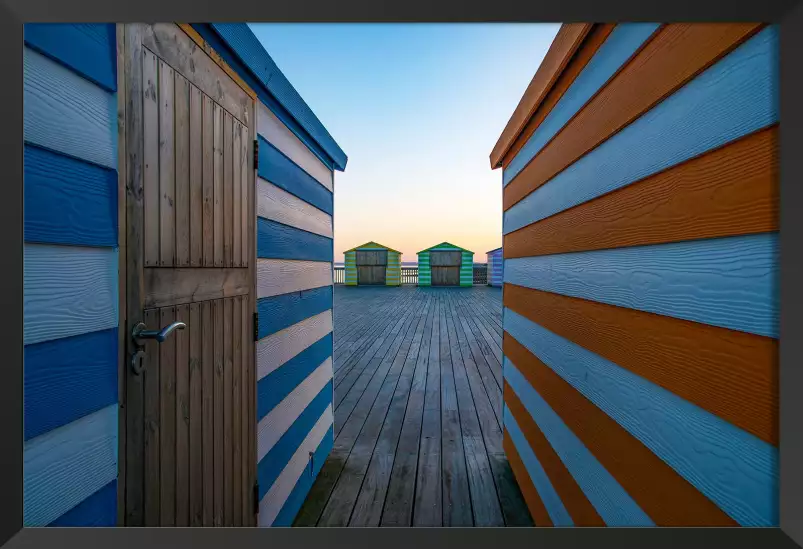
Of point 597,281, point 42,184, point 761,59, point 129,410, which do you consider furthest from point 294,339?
point 761,59

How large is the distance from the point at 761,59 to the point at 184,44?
151 centimetres

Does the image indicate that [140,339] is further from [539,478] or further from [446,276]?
[446,276]

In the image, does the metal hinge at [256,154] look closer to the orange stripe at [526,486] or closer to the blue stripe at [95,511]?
the blue stripe at [95,511]

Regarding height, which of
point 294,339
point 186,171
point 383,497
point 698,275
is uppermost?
point 186,171

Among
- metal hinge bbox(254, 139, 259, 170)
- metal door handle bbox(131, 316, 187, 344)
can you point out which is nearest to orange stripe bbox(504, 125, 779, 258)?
metal door handle bbox(131, 316, 187, 344)

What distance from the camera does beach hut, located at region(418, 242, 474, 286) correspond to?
47.6 ft

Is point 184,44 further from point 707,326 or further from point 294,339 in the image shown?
point 707,326

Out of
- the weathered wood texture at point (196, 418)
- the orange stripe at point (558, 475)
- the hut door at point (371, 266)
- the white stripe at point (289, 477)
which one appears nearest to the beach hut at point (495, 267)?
the hut door at point (371, 266)

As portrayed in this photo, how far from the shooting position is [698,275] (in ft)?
2.09

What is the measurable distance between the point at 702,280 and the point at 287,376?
1.80 m

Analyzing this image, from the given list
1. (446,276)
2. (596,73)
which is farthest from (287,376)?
(446,276)

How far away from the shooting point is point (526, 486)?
5.91 ft

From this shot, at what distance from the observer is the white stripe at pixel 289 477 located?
152 centimetres
